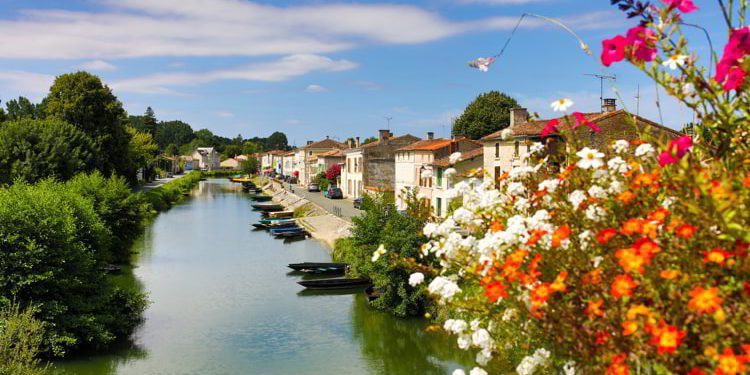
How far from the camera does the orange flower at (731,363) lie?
364cm

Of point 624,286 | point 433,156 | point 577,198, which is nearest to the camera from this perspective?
point 624,286

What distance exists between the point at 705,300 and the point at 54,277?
22.6 m

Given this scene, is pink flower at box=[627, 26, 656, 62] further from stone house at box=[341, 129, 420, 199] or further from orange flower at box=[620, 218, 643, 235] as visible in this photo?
stone house at box=[341, 129, 420, 199]

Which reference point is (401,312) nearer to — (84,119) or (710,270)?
(710,270)

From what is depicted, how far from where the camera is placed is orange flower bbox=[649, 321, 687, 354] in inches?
147

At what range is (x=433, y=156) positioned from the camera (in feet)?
178

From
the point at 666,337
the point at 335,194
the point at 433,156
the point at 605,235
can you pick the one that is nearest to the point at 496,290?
the point at 605,235

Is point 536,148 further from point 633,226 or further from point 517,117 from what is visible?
point 517,117

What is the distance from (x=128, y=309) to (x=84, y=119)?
44.1 metres

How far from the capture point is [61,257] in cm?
2273

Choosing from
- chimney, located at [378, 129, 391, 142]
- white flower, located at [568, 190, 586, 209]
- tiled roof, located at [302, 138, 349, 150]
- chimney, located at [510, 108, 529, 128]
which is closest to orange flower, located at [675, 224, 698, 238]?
white flower, located at [568, 190, 586, 209]

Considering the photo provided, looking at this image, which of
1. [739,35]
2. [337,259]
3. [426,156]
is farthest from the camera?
[426,156]

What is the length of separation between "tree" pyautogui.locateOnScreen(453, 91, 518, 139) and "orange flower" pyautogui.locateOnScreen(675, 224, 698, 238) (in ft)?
259

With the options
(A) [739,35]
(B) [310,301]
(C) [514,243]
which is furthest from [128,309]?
(A) [739,35]
